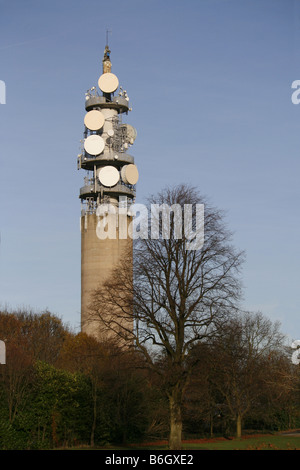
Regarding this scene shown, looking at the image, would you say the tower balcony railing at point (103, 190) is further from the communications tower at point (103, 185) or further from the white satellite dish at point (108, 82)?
the white satellite dish at point (108, 82)

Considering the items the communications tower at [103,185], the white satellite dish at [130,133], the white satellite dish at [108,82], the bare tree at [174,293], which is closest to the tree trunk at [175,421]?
Answer: the bare tree at [174,293]

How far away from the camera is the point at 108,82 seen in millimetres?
89188

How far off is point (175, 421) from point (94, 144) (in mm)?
55849

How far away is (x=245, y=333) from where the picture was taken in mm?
60969

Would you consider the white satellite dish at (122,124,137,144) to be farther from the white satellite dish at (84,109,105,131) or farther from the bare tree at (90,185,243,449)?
the bare tree at (90,185,243,449)

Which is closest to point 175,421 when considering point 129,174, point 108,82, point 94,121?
point 129,174

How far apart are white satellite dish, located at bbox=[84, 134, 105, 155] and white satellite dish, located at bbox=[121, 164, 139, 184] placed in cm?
402

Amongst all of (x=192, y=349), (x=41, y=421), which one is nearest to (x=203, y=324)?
(x=192, y=349)

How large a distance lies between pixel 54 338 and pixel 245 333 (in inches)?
928

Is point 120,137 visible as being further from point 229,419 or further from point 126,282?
point 126,282

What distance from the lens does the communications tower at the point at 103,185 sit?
84.6 m

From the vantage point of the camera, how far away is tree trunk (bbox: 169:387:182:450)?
3203cm

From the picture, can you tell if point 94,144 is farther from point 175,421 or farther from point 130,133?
point 175,421

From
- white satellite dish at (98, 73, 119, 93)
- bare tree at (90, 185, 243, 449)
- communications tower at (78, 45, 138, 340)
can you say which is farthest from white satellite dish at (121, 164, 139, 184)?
bare tree at (90, 185, 243, 449)
